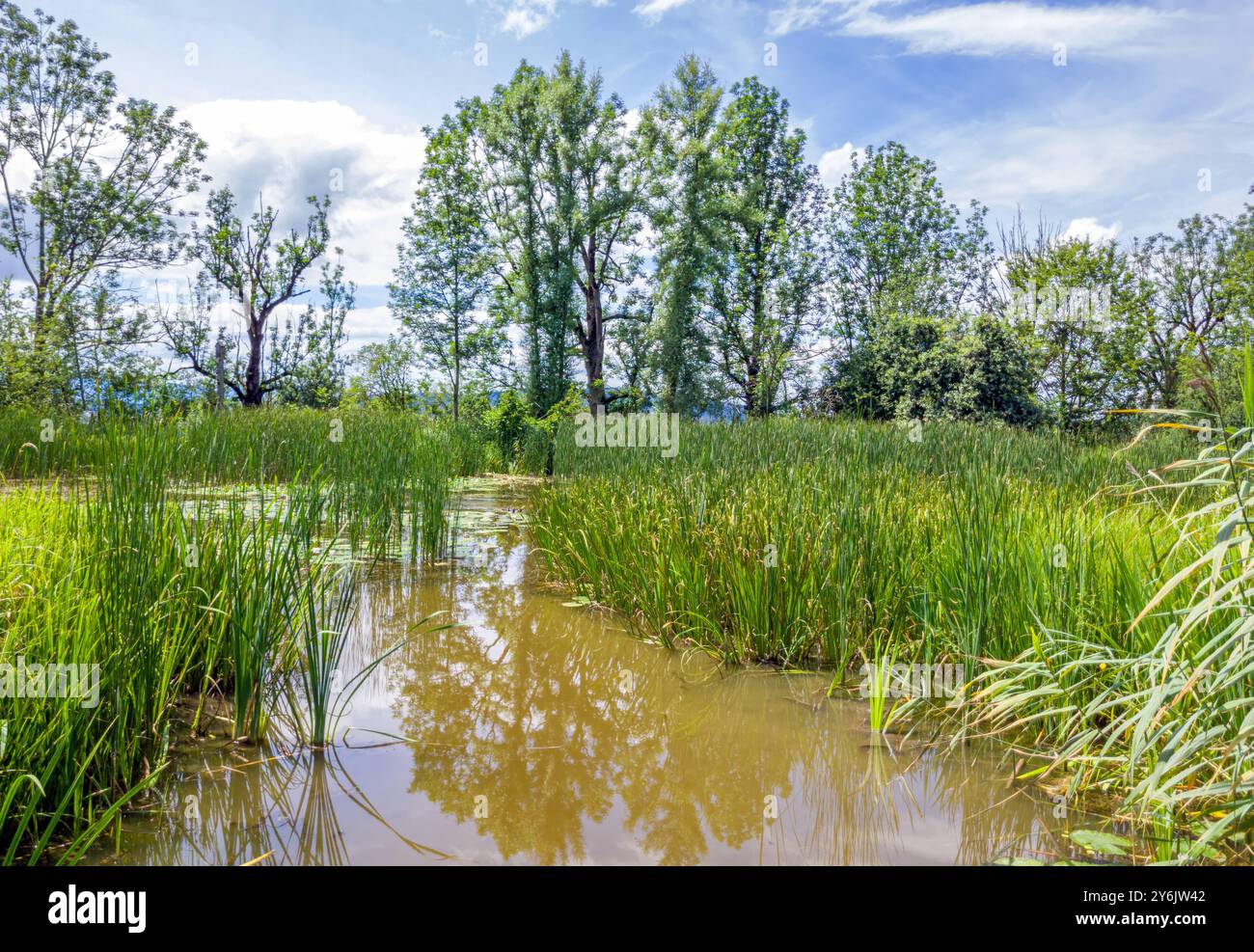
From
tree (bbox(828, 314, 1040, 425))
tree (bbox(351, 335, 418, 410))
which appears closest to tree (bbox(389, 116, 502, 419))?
tree (bbox(351, 335, 418, 410))

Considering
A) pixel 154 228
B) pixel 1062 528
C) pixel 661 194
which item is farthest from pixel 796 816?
pixel 154 228

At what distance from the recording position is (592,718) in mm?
2682

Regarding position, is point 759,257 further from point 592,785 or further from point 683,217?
point 592,785

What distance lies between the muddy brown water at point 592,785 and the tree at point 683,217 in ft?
50.1

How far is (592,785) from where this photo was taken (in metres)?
2.14

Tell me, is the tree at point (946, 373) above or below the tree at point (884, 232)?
below

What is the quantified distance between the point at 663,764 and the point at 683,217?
18028mm

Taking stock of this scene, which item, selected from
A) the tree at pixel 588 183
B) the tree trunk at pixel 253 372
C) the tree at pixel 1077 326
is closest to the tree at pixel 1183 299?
the tree at pixel 1077 326

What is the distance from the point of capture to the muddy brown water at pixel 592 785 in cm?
180

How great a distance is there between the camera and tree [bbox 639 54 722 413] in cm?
1805

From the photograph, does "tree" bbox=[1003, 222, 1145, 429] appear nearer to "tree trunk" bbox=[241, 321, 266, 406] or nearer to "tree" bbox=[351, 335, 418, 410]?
"tree" bbox=[351, 335, 418, 410]

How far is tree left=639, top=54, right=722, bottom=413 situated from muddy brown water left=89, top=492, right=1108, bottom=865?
1528 cm

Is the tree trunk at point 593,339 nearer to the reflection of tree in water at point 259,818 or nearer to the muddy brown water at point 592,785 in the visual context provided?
the muddy brown water at point 592,785
